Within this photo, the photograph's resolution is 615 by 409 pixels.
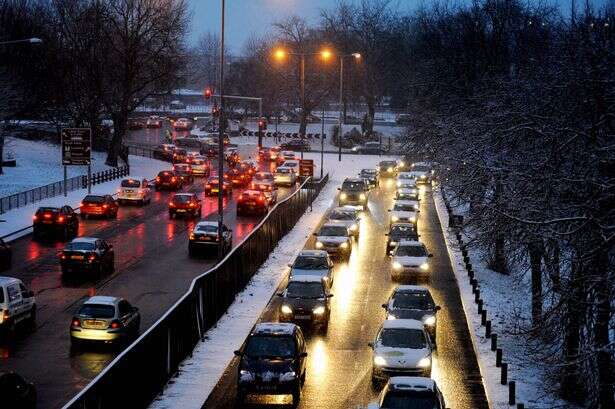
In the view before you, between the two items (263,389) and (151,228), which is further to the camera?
(151,228)

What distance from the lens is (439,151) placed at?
1994 inches

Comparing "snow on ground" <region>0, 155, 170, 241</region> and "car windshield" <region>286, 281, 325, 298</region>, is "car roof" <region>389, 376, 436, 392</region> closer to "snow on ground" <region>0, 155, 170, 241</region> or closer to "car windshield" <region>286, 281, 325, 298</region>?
"car windshield" <region>286, 281, 325, 298</region>

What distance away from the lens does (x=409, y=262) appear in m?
40.0

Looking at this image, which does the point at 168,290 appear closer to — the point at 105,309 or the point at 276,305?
the point at 276,305

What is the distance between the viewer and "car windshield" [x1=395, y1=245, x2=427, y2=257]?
40625 millimetres

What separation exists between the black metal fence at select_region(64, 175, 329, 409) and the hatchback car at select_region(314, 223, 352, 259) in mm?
3129

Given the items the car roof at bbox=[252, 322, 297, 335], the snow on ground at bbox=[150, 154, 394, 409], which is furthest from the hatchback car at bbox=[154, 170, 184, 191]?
the car roof at bbox=[252, 322, 297, 335]

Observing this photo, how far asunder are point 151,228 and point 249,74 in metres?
104

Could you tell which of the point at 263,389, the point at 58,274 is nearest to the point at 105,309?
the point at 263,389

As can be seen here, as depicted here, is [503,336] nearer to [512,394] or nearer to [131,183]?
[512,394]

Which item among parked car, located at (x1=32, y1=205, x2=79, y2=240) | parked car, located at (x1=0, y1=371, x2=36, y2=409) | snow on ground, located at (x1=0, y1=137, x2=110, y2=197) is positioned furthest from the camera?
snow on ground, located at (x1=0, y1=137, x2=110, y2=197)

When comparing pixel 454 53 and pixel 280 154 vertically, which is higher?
pixel 454 53

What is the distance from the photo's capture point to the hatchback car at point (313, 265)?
36781 millimetres

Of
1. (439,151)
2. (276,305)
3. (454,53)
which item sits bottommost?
(276,305)
